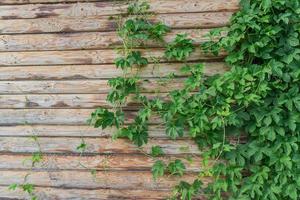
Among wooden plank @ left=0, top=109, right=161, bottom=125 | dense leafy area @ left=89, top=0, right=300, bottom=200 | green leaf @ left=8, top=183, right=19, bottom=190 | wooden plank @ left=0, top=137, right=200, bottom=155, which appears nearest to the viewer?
dense leafy area @ left=89, top=0, right=300, bottom=200

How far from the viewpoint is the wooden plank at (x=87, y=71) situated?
117 inches

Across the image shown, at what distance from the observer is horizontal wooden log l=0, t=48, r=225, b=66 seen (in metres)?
3.00

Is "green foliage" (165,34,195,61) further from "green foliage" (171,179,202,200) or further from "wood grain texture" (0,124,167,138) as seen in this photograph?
"green foliage" (171,179,202,200)

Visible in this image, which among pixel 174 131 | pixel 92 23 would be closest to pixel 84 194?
pixel 174 131

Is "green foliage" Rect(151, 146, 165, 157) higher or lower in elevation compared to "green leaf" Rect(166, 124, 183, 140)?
lower

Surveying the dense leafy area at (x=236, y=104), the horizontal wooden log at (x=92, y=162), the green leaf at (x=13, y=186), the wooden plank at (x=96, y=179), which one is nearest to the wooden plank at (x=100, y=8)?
the dense leafy area at (x=236, y=104)

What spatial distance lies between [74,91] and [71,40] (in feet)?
1.28

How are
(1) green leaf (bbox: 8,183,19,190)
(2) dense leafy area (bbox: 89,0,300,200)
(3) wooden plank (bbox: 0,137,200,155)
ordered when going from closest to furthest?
(2) dense leafy area (bbox: 89,0,300,200)
(3) wooden plank (bbox: 0,137,200,155)
(1) green leaf (bbox: 8,183,19,190)

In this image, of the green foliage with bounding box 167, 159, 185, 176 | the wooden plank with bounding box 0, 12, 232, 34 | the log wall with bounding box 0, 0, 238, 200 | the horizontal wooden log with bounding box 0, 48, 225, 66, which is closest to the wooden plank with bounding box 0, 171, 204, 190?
the log wall with bounding box 0, 0, 238, 200

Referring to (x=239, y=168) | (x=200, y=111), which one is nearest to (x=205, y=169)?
(x=239, y=168)

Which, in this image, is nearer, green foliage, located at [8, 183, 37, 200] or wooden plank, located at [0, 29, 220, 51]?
wooden plank, located at [0, 29, 220, 51]

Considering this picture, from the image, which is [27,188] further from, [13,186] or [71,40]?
[71,40]

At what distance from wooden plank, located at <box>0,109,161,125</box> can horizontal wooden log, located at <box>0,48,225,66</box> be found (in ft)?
1.24

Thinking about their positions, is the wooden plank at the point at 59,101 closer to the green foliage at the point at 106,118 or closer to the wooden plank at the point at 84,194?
the green foliage at the point at 106,118
